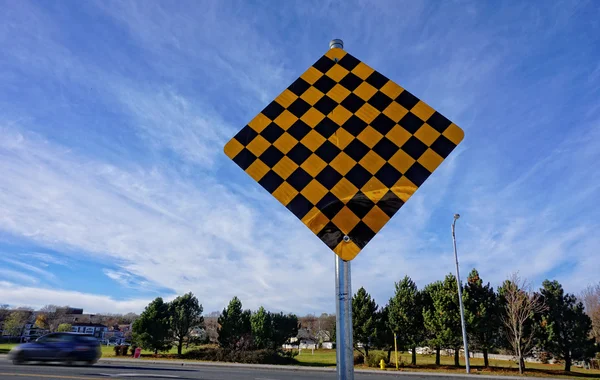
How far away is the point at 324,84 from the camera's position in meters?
2.36

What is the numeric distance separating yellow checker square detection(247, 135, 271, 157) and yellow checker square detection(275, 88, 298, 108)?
1.00 feet

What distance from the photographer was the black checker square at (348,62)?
242 cm

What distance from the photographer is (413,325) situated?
1021 inches

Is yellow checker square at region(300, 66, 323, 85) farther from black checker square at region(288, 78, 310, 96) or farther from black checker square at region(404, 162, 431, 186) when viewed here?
black checker square at region(404, 162, 431, 186)

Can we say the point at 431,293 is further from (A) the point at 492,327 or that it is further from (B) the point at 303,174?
(B) the point at 303,174

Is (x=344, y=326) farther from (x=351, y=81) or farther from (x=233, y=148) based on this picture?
(x=351, y=81)

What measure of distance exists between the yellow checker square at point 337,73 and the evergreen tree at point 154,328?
102ft

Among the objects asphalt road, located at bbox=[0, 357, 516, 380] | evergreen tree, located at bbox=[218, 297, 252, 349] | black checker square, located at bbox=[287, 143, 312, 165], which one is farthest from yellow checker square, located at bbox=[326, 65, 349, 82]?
evergreen tree, located at bbox=[218, 297, 252, 349]

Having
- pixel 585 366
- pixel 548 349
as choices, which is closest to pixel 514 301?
pixel 548 349

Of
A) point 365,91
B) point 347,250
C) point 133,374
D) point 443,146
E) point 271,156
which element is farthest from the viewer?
point 133,374

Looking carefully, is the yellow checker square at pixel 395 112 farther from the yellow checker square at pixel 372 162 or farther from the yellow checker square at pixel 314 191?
the yellow checker square at pixel 314 191

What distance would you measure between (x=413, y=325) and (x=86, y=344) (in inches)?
831

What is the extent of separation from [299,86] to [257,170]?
71 centimetres

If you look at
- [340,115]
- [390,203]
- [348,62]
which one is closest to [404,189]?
[390,203]
